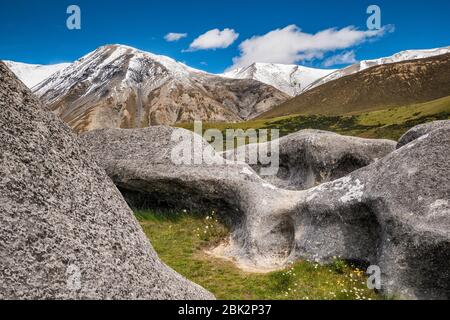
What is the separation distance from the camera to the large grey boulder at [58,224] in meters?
6.83

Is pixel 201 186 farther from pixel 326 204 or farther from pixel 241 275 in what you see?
pixel 326 204

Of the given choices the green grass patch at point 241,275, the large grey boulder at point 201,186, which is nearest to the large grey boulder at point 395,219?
the green grass patch at point 241,275

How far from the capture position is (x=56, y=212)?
754 centimetres

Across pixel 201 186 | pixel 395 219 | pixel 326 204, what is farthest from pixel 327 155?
pixel 395 219

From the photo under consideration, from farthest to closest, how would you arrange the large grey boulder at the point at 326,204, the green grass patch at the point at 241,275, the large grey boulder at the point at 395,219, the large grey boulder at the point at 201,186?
the large grey boulder at the point at 201,186 < the green grass patch at the point at 241,275 < the large grey boulder at the point at 326,204 < the large grey boulder at the point at 395,219

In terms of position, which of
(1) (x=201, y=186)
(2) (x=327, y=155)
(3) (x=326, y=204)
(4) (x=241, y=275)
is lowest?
(4) (x=241, y=275)

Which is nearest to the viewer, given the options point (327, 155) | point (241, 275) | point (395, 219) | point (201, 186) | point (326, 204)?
point (395, 219)

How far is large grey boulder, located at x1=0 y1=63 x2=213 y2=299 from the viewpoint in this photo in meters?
6.83

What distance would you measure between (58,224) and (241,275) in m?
9.18

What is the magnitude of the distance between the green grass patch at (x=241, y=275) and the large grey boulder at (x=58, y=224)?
486cm

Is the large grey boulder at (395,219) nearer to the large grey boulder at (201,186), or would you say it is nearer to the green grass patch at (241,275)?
the green grass patch at (241,275)

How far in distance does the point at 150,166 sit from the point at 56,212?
14.4 metres

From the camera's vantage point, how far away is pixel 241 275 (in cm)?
1539
